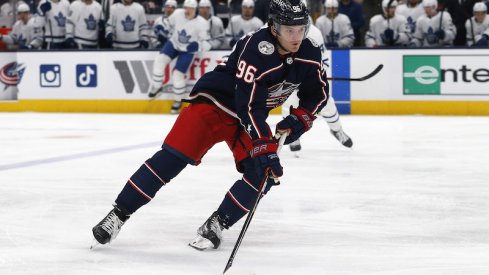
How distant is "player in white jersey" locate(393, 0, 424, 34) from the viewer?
11.4 meters

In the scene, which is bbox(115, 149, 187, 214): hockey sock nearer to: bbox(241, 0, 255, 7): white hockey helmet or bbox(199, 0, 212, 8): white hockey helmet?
bbox(241, 0, 255, 7): white hockey helmet

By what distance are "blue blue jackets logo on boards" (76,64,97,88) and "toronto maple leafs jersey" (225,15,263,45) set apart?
5.72ft

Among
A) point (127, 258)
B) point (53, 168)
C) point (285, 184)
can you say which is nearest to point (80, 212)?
point (127, 258)

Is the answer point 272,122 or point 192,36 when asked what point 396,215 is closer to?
point 272,122

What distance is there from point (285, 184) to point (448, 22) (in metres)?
6.43

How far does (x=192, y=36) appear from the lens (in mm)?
11422

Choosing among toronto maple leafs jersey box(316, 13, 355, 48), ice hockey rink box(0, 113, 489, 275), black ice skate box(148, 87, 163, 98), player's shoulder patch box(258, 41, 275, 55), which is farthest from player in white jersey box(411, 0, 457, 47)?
player's shoulder patch box(258, 41, 275, 55)

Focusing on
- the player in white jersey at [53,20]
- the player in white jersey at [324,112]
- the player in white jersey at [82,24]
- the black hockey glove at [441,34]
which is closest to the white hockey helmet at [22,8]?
the player in white jersey at [53,20]

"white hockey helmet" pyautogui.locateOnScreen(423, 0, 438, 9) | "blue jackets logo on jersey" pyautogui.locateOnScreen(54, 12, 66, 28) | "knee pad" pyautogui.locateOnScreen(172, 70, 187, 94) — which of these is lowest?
"knee pad" pyautogui.locateOnScreen(172, 70, 187, 94)

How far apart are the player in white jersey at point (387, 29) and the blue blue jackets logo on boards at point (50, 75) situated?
12.9 ft

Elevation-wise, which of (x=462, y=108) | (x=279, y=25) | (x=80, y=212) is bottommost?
(x=462, y=108)

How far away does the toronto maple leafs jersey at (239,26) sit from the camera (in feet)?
37.8

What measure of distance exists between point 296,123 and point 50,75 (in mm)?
9066

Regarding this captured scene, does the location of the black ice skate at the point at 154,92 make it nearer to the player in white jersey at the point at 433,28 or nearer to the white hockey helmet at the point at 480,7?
the player in white jersey at the point at 433,28
